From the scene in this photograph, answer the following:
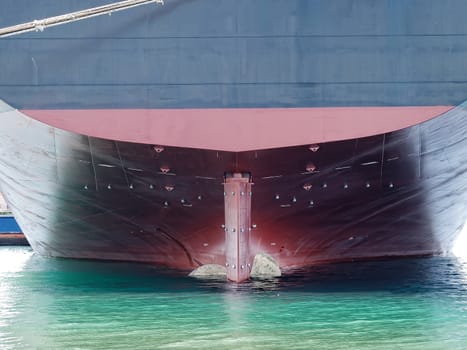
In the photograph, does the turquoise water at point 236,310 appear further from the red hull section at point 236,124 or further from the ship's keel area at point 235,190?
the red hull section at point 236,124

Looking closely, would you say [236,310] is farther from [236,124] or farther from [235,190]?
[236,124]

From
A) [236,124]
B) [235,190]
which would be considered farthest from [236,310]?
[236,124]

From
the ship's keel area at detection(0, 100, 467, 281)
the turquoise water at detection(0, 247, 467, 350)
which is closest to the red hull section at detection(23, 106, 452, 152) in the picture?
the ship's keel area at detection(0, 100, 467, 281)

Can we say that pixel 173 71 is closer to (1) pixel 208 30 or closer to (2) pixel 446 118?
(1) pixel 208 30

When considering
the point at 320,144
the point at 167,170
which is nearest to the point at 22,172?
the point at 167,170

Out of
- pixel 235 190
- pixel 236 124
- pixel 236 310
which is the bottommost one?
pixel 236 310

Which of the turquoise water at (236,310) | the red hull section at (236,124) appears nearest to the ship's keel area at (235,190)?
the red hull section at (236,124)
